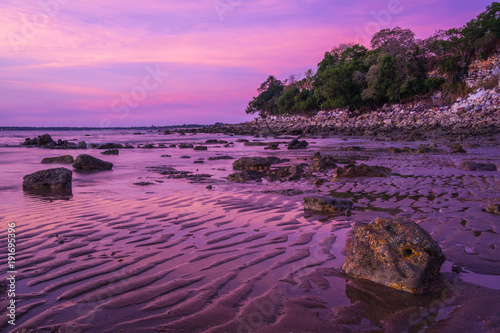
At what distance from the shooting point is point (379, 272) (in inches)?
134

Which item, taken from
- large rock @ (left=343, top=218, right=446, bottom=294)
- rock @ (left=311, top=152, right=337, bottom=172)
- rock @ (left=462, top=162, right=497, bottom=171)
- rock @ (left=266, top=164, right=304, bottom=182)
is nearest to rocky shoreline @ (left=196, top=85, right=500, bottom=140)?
rock @ (left=462, top=162, right=497, bottom=171)

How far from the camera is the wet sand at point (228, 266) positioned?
9.05 feet

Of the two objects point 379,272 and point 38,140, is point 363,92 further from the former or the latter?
point 379,272

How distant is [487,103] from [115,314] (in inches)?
1557

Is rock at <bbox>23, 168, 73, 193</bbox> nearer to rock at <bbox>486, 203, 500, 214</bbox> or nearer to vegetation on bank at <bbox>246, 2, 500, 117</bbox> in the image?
rock at <bbox>486, 203, 500, 214</bbox>

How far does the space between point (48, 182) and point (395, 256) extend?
26.5 feet

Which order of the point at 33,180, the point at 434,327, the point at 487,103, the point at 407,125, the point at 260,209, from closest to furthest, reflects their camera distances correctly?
the point at 434,327, the point at 260,209, the point at 33,180, the point at 487,103, the point at 407,125

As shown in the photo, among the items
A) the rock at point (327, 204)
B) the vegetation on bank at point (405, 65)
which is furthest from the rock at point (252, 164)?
the vegetation on bank at point (405, 65)

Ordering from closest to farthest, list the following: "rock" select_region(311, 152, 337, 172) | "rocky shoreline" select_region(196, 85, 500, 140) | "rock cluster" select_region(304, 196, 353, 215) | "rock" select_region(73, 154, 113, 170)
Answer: "rock cluster" select_region(304, 196, 353, 215), "rock" select_region(311, 152, 337, 172), "rock" select_region(73, 154, 113, 170), "rocky shoreline" select_region(196, 85, 500, 140)

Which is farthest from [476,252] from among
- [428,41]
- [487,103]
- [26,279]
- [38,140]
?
[428,41]

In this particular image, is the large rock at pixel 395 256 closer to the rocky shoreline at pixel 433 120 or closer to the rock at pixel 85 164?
the rock at pixel 85 164

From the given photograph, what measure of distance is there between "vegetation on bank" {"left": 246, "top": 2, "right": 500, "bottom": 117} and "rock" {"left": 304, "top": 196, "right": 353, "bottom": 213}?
41.9m

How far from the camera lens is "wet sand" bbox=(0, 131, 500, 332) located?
2.76 m

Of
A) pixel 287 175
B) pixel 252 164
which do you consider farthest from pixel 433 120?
pixel 287 175
